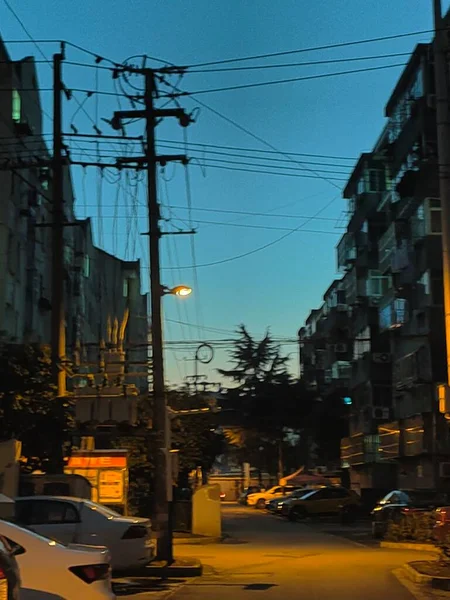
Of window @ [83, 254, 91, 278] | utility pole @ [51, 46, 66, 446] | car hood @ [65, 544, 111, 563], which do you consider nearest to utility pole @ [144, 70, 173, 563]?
utility pole @ [51, 46, 66, 446]

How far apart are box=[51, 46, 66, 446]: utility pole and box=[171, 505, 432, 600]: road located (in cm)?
539

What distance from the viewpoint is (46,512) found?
15.0m

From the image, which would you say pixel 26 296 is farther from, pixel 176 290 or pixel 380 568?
pixel 380 568

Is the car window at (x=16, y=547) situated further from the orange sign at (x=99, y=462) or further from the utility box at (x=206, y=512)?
the utility box at (x=206, y=512)

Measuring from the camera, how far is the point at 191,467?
117 feet

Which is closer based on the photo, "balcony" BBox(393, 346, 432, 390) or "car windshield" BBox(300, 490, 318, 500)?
"balcony" BBox(393, 346, 432, 390)

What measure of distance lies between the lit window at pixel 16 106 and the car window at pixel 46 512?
25020mm

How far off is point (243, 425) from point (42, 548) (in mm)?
56172

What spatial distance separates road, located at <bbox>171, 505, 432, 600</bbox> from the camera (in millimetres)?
14680

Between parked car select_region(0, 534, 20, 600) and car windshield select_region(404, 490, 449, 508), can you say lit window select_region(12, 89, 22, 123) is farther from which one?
parked car select_region(0, 534, 20, 600)

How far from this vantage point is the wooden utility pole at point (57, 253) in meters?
21.6

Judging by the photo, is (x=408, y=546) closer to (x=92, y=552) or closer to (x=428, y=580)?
(x=428, y=580)

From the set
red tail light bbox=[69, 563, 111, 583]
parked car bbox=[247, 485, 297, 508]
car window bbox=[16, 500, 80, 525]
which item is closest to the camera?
red tail light bbox=[69, 563, 111, 583]

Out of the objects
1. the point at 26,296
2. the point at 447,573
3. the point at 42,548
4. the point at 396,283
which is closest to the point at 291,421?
the point at 396,283
